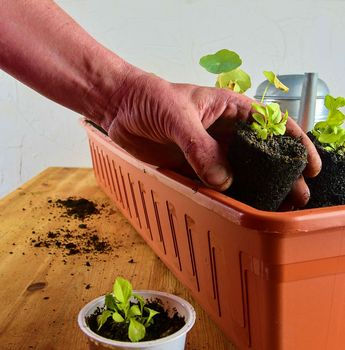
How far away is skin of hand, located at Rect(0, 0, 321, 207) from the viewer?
0.47m

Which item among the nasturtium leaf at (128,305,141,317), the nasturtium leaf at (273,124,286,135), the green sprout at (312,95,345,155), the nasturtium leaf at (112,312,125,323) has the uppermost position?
the nasturtium leaf at (273,124,286,135)

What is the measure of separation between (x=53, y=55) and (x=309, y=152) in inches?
13.1

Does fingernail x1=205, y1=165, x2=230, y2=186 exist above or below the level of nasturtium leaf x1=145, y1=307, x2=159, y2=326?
above

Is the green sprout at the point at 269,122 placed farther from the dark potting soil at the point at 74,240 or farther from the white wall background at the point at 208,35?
the white wall background at the point at 208,35

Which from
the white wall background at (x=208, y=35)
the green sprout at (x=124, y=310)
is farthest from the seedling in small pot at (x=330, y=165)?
the white wall background at (x=208, y=35)

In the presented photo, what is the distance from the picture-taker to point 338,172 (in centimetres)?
48

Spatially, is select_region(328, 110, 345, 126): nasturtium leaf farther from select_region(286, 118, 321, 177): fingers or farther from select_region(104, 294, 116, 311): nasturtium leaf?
select_region(104, 294, 116, 311): nasturtium leaf

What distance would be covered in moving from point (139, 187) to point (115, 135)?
0.55 feet

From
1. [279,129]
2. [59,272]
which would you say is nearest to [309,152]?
[279,129]

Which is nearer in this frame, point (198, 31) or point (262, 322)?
point (262, 322)

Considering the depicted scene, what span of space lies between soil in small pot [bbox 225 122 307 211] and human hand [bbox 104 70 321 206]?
0.6 inches

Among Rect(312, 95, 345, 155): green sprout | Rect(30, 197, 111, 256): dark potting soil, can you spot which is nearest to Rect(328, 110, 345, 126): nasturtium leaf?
Rect(312, 95, 345, 155): green sprout

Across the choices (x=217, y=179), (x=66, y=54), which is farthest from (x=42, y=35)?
(x=217, y=179)

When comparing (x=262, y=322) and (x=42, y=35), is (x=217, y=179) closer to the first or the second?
(x=262, y=322)
